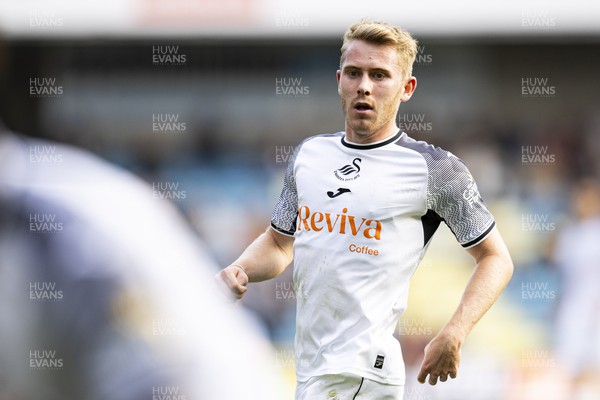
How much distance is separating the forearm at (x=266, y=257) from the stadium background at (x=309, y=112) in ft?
16.7

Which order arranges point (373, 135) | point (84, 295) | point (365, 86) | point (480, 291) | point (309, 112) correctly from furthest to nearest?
point (309, 112) → point (373, 135) → point (365, 86) → point (480, 291) → point (84, 295)

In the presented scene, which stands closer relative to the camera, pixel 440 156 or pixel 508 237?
pixel 440 156

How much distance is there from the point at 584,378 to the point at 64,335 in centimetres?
841

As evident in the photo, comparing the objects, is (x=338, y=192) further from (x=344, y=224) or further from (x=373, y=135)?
(x=373, y=135)

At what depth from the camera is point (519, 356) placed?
31.1ft

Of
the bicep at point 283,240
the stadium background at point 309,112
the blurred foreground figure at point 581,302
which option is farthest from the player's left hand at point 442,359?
the blurred foreground figure at point 581,302

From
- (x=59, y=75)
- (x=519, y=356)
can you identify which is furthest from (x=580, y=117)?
(x=59, y=75)

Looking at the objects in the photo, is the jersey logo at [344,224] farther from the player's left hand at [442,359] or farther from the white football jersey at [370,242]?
the player's left hand at [442,359]

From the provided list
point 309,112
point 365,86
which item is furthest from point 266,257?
point 309,112

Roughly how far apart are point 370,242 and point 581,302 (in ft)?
20.8

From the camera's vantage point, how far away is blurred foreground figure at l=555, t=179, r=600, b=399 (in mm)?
9430

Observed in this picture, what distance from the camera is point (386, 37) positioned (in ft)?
12.3

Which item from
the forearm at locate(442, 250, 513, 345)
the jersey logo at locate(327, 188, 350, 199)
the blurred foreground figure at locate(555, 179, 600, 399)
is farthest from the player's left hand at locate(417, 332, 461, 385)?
the blurred foreground figure at locate(555, 179, 600, 399)

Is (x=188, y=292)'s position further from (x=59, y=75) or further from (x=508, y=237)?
(x=59, y=75)
